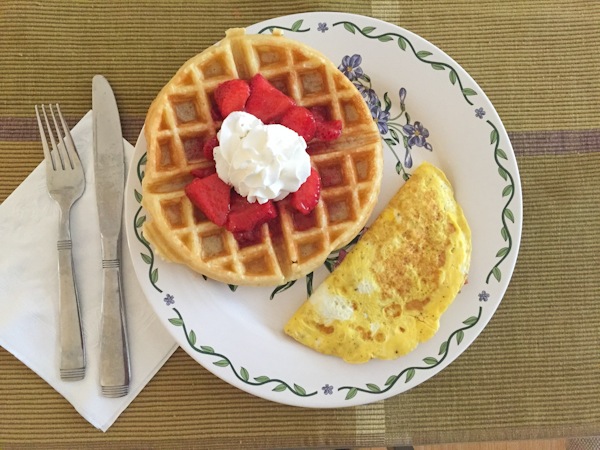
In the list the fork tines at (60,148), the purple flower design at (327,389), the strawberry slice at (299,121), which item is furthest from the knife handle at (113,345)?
the strawberry slice at (299,121)

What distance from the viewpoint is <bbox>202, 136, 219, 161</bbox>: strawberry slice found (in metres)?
1.67

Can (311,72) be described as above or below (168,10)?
below

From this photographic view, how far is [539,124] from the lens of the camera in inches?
79.7

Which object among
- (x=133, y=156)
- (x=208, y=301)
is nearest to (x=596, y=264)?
(x=208, y=301)

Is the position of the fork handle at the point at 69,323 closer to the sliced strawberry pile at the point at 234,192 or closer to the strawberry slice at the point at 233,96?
the sliced strawberry pile at the point at 234,192

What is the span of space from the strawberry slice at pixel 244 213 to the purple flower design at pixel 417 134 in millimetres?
599

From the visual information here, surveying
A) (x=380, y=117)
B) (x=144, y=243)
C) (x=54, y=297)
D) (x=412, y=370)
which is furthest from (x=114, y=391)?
(x=380, y=117)

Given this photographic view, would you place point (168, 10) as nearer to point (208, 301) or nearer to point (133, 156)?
point (133, 156)

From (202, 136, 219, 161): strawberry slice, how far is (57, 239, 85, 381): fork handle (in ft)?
1.94

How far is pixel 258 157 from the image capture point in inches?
61.5

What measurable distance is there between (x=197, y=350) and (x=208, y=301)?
0.16 meters

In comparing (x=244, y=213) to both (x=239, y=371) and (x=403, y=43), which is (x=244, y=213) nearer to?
(x=239, y=371)

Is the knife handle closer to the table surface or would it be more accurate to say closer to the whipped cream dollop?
the table surface

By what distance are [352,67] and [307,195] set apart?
55cm
